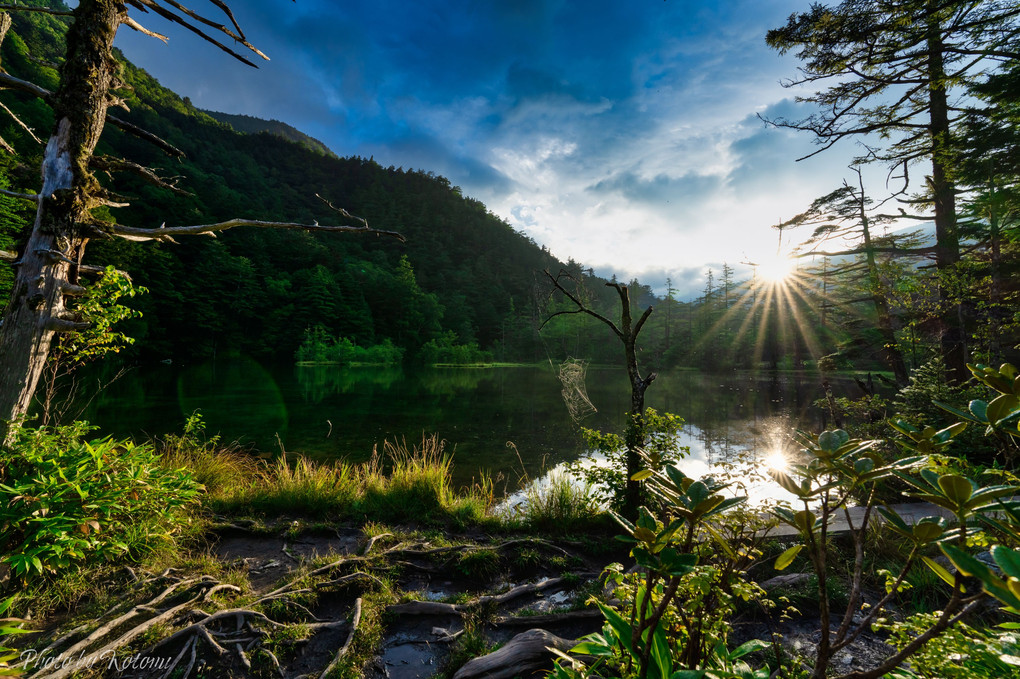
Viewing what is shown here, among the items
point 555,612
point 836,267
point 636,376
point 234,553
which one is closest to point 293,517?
point 234,553

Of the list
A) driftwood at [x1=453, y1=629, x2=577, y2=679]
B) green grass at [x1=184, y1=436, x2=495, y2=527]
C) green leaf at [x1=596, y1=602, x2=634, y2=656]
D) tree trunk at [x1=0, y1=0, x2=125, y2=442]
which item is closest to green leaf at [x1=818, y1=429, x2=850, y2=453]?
green leaf at [x1=596, y1=602, x2=634, y2=656]

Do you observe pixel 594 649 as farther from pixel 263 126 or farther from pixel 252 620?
pixel 263 126

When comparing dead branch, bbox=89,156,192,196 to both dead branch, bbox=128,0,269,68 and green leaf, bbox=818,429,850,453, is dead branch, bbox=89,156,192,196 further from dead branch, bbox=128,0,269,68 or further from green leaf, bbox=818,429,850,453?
green leaf, bbox=818,429,850,453

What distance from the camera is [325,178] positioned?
72500 millimetres

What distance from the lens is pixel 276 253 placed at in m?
48.3

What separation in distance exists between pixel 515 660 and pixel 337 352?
41.6m

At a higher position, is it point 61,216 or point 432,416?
point 61,216

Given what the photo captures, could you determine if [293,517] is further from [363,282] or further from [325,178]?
[325,178]

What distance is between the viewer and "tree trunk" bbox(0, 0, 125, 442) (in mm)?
2447

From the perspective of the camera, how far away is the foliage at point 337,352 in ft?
126

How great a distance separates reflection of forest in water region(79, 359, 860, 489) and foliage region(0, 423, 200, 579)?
523 cm

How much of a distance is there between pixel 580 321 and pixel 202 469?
1864 inches

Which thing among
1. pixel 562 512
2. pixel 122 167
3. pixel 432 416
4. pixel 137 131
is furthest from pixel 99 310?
pixel 432 416

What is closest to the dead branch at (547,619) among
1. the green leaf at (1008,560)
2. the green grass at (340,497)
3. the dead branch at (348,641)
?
the dead branch at (348,641)
